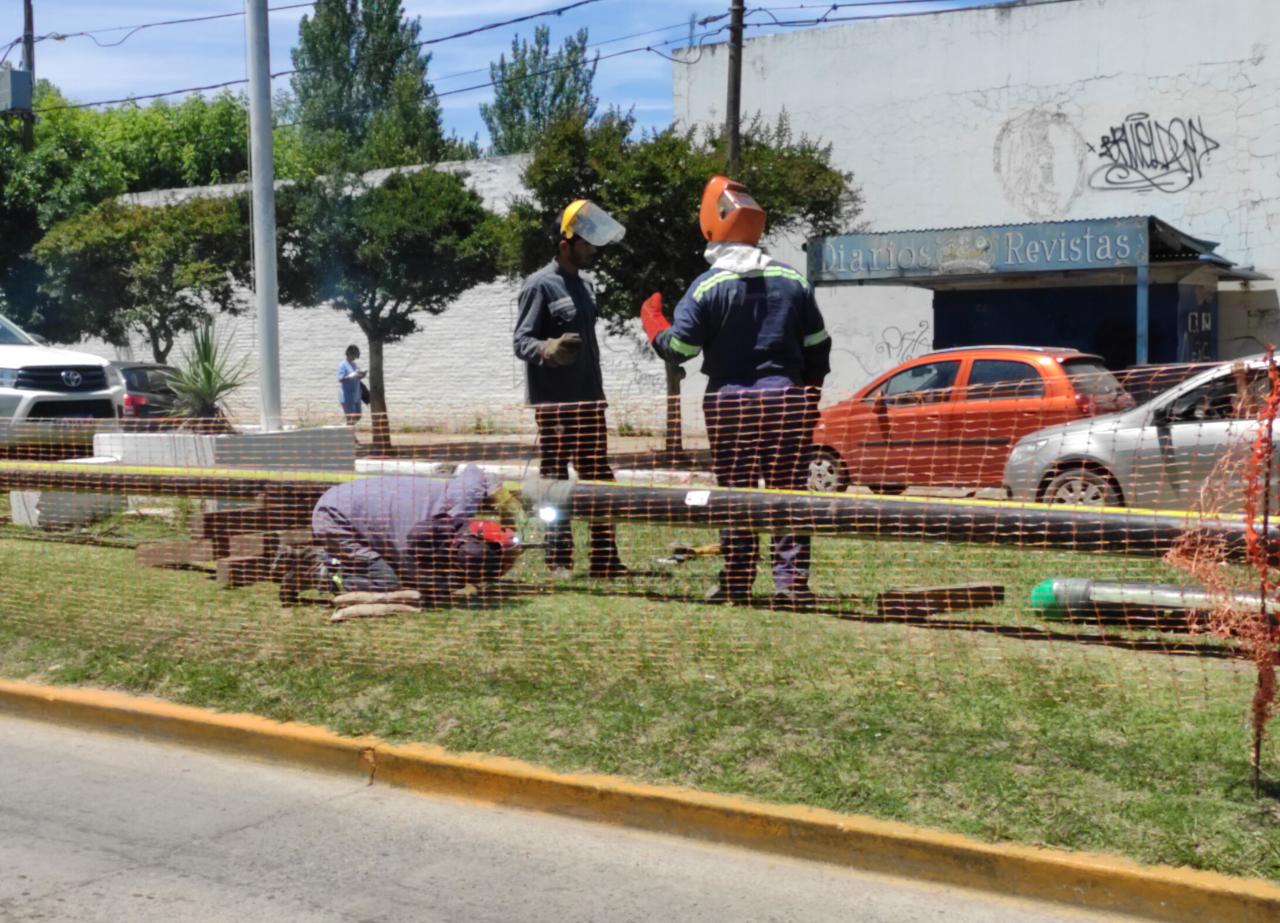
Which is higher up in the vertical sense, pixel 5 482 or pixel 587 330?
pixel 587 330

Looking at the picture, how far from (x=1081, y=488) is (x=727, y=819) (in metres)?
2.91

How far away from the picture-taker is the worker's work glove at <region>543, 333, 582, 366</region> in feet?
25.1

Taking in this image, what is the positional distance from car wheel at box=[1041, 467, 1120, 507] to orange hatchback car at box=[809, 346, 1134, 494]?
0.26m

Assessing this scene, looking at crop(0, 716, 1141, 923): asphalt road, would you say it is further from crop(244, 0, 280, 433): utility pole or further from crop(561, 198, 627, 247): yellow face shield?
crop(244, 0, 280, 433): utility pole

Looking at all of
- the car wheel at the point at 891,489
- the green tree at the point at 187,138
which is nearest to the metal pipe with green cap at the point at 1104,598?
the car wheel at the point at 891,489

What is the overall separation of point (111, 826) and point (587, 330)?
391 cm

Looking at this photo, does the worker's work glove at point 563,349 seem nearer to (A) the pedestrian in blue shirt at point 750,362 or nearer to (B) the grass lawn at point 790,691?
(A) the pedestrian in blue shirt at point 750,362

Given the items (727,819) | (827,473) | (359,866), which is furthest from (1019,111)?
(359,866)

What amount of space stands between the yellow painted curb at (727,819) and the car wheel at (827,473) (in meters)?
1.76

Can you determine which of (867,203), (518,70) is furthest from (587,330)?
(518,70)

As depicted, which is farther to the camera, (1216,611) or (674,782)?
(674,782)

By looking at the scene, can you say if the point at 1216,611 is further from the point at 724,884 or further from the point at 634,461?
the point at 634,461

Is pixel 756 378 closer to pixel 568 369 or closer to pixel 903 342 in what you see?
pixel 568 369

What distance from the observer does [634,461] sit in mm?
7145
